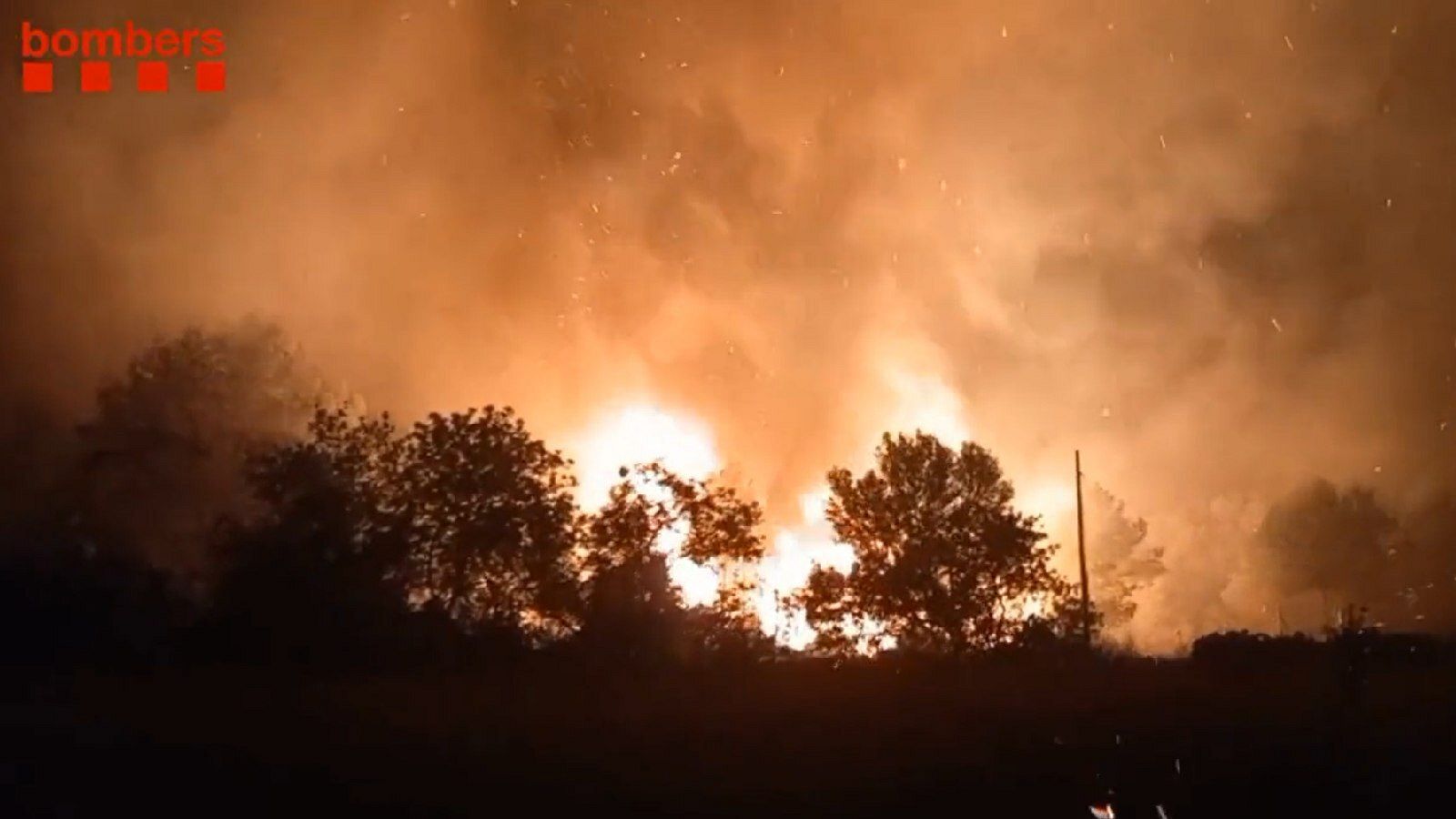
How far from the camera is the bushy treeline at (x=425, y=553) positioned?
46656mm

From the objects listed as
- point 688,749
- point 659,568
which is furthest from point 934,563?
point 688,749

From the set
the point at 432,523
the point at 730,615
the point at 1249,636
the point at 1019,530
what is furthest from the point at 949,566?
the point at 432,523

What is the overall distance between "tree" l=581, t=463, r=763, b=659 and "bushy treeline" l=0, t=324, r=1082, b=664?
0.33 feet

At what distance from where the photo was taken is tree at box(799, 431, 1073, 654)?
196ft

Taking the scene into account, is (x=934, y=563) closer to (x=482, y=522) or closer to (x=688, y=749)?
(x=482, y=522)

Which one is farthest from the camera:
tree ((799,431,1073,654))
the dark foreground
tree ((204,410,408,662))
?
tree ((799,431,1073,654))

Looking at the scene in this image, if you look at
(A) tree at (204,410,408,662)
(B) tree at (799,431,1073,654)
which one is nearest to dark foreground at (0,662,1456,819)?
(A) tree at (204,410,408,662)

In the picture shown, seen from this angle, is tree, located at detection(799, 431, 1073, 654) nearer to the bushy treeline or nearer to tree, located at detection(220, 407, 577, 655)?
the bushy treeline

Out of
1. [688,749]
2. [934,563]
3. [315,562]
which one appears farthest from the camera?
[934,563]

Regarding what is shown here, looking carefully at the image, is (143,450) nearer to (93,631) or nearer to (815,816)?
(93,631)

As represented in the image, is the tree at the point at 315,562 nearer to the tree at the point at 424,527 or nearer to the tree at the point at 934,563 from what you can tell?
the tree at the point at 424,527

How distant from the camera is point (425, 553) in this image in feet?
170

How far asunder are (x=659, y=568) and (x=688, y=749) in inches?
825

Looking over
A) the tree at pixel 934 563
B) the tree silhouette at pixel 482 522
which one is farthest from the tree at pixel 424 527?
the tree at pixel 934 563
